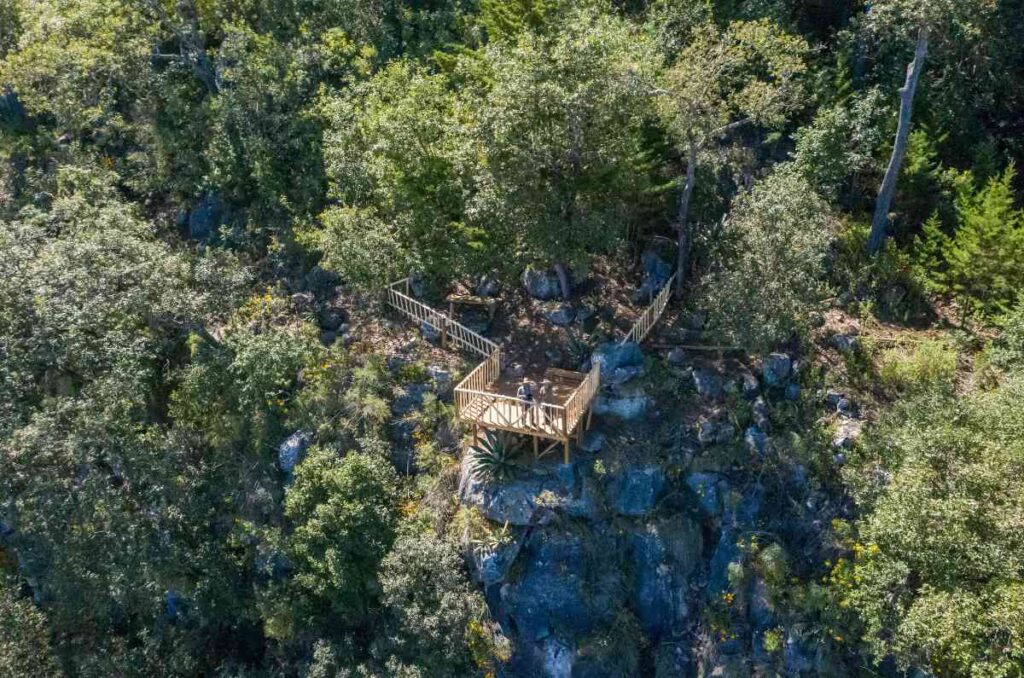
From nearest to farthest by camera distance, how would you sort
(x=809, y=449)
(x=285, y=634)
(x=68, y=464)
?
(x=809, y=449) → (x=285, y=634) → (x=68, y=464)

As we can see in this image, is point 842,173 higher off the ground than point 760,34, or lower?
lower

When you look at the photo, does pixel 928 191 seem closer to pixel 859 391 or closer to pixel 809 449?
pixel 859 391

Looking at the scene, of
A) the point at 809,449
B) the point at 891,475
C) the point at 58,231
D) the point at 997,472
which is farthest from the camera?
the point at 58,231

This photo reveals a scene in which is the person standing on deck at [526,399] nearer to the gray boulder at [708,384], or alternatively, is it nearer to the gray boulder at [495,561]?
the gray boulder at [495,561]

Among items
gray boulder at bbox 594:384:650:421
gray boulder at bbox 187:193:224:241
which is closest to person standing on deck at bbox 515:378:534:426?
gray boulder at bbox 594:384:650:421

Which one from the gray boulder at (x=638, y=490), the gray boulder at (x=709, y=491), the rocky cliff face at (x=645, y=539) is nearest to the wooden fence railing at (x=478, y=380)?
the rocky cliff face at (x=645, y=539)

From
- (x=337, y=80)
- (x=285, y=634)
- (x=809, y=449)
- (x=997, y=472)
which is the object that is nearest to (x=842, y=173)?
(x=809, y=449)
